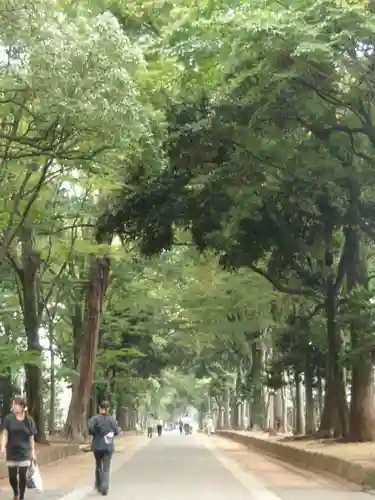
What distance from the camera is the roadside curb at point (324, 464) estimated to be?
13877mm

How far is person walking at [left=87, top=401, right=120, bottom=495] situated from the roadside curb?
4.37 metres

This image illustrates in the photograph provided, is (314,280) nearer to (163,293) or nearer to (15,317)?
(163,293)

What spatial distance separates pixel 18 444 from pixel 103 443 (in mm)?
2719

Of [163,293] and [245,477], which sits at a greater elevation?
[163,293]

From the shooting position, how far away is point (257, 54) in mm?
13070

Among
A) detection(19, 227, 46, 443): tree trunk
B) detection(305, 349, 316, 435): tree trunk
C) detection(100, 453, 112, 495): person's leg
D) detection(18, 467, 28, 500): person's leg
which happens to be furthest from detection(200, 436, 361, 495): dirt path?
detection(305, 349, 316, 435): tree trunk

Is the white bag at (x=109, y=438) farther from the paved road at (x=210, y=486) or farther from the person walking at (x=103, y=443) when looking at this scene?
the paved road at (x=210, y=486)

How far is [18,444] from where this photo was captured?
1076cm

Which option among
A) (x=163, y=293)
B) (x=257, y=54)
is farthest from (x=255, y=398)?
(x=257, y=54)

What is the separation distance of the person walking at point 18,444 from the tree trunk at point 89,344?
16778mm

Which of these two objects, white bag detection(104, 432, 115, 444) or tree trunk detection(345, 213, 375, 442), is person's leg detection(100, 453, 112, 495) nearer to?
white bag detection(104, 432, 115, 444)

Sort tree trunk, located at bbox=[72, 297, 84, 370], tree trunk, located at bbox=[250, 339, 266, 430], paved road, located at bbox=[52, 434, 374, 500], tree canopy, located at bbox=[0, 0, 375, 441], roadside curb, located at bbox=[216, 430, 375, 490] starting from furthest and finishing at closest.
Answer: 1. tree trunk, located at bbox=[250, 339, 266, 430]
2. tree trunk, located at bbox=[72, 297, 84, 370]
3. roadside curb, located at bbox=[216, 430, 375, 490]
4. paved road, located at bbox=[52, 434, 374, 500]
5. tree canopy, located at bbox=[0, 0, 375, 441]

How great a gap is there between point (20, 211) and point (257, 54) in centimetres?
851

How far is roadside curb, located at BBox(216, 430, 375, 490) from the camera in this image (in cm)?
1388
